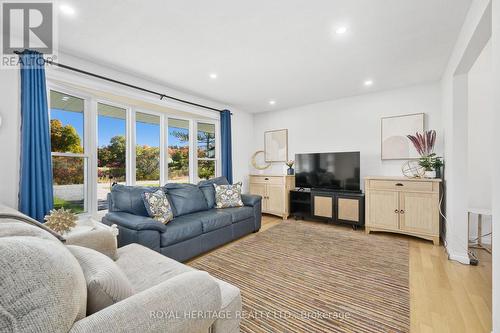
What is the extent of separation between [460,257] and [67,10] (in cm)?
474

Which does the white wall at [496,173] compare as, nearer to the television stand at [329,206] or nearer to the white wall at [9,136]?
the television stand at [329,206]

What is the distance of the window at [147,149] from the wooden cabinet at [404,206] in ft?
12.2

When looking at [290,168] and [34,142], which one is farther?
[290,168]

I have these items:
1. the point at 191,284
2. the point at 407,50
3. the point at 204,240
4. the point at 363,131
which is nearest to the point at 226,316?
the point at 191,284

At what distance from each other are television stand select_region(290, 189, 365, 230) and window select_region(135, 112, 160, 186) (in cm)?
277

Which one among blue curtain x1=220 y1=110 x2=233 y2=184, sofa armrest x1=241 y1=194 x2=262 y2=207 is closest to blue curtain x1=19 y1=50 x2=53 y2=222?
sofa armrest x1=241 y1=194 x2=262 y2=207

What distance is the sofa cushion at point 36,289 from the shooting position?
0.55 meters

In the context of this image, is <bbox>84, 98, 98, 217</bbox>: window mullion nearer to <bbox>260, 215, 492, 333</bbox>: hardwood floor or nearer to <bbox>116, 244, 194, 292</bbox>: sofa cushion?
<bbox>116, 244, 194, 292</bbox>: sofa cushion

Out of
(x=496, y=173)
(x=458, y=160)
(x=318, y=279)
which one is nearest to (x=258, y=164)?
(x=318, y=279)

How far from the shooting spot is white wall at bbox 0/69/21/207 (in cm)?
219

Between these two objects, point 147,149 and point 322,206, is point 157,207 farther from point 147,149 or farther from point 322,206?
point 322,206

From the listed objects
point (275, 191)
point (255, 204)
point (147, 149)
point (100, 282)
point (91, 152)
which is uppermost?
point (147, 149)

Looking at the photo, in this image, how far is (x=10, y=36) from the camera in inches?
87.2

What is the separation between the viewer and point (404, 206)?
10.7ft
